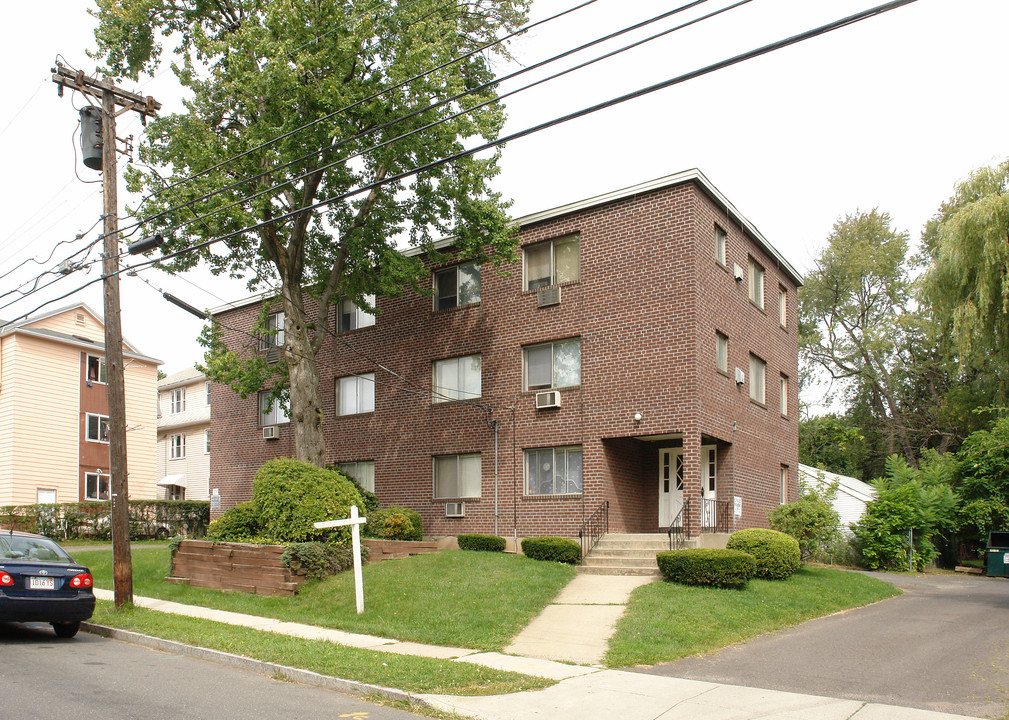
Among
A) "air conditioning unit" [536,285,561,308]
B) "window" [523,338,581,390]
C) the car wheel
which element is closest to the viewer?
the car wheel

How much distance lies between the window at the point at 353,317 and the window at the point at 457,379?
10.9 feet

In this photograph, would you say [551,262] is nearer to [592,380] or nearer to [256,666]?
[592,380]

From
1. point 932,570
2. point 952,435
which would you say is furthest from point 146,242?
point 952,435

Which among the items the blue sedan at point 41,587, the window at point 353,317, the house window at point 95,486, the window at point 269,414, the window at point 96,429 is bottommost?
the house window at point 95,486

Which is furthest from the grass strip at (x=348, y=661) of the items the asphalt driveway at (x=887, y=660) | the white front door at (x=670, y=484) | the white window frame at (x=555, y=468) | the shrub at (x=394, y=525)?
the white front door at (x=670, y=484)

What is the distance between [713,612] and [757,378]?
1178 cm

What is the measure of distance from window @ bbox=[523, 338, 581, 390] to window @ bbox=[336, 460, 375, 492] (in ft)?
20.5

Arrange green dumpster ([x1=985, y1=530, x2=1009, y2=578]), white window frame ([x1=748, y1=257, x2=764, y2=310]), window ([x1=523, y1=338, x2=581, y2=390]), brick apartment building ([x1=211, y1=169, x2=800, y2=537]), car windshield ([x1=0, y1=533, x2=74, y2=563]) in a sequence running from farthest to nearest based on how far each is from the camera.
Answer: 1. green dumpster ([x1=985, y1=530, x2=1009, y2=578])
2. white window frame ([x1=748, y1=257, x2=764, y2=310])
3. window ([x1=523, y1=338, x2=581, y2=390])
4. brick apartment building ([x1=211, y1=169, x2=800, y2=537])
5. car windshield ([x1=0, y1=533, x2=74, y2=563])

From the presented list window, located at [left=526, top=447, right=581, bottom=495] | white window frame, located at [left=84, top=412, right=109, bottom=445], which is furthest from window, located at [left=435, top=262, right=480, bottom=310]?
white window frame, located at [left=84, top=412, right=109, bottom=445]

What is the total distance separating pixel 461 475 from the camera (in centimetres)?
2408

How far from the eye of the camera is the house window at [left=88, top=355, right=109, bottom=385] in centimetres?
4081

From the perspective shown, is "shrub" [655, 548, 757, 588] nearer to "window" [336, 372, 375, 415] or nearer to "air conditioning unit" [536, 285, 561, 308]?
"air conditioning unit" [536, 285, 561, 308]

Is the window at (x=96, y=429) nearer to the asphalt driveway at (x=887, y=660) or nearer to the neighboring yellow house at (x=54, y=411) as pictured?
the neighboring yellow house at (x=54, y=411)

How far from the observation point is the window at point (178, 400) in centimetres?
4931
